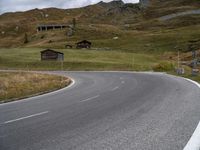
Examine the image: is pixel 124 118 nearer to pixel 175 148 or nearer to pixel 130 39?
pixel 175 148

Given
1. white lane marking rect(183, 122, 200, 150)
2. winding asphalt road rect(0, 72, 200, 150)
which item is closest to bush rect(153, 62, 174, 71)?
winding asphalt road rect(0, 72, 200, 150)

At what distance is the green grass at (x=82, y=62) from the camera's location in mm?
69875

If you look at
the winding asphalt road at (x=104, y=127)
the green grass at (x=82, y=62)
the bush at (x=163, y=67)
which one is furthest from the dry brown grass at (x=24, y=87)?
the green grass at (x=82, y=62)

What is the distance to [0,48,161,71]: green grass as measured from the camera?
69.9 m

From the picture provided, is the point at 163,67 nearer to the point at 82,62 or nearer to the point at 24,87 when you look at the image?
the point at 82,62

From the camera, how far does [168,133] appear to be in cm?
930

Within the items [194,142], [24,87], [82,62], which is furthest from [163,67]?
A: [194,142]

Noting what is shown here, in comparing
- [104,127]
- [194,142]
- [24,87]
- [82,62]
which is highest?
[194,142]

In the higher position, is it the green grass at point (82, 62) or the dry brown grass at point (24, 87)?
the dry brown grass at point (24, 87)

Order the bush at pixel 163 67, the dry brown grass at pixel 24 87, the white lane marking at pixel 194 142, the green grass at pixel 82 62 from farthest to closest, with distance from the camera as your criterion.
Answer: the green grass at pixel 82 62
the bush at pixel 163 67
the dry brown grass at pixel 24 87
the white lane marking at pixel 194 142

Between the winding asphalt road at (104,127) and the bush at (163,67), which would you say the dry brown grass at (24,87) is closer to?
the winding asphalt road at (104,127)

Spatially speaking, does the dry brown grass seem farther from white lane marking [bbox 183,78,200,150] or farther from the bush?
the bush

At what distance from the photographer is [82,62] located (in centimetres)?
7419

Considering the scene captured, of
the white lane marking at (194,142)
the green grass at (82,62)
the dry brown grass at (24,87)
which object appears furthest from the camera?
the green grass at (82,62)
